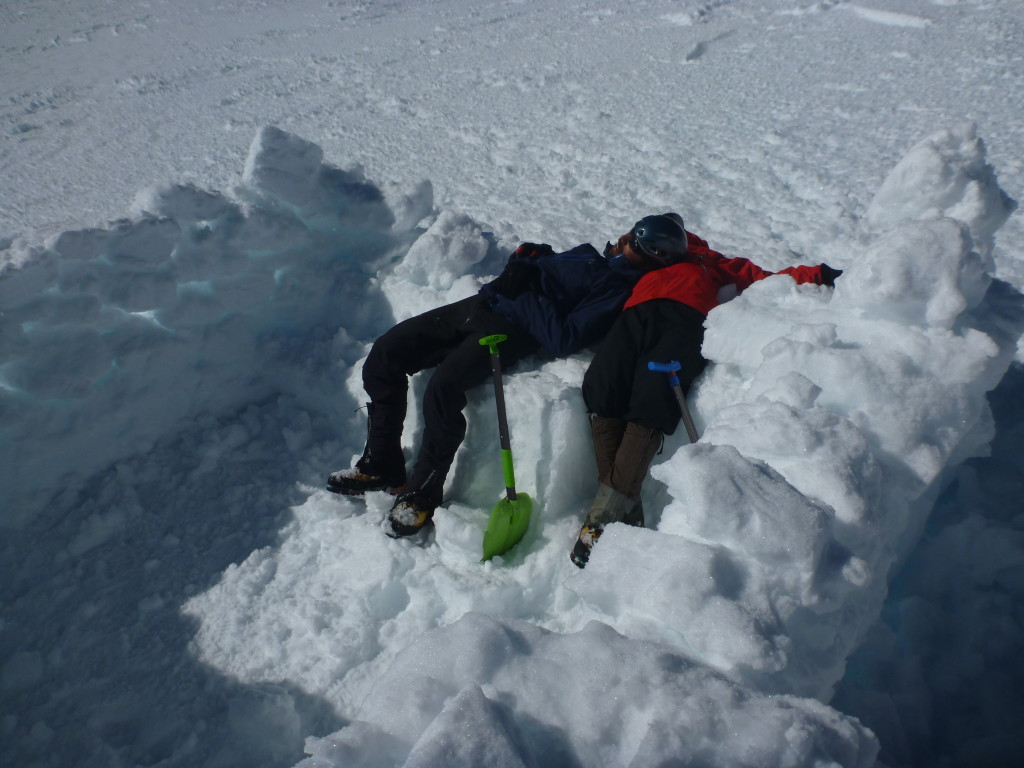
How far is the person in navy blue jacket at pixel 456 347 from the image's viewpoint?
110 inches

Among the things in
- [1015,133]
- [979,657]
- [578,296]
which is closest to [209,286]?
[578,296]

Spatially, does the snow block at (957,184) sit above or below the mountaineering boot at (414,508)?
above

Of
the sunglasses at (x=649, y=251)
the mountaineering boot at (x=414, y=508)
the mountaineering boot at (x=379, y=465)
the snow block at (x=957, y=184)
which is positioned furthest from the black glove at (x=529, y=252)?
the snow block at (x=957, y=184)

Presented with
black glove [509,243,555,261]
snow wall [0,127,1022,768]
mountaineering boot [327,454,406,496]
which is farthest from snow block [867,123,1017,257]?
mountaineering boot [327,454,406,496]

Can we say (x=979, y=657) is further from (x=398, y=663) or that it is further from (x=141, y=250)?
(x=141, y=250)

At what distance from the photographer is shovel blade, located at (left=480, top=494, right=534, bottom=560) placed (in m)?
2.57

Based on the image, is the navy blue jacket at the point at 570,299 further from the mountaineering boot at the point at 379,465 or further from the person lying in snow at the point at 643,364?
the mountaineering boot at the point at 379,465

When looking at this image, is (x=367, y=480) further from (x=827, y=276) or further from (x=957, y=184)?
(x=957, y=184)

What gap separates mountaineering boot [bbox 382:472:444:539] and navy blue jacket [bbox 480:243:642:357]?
2.46 feet

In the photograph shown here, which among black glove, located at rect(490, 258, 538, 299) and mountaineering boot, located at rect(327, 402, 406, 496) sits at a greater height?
black glove, located at rect(490, 258, 538, 299)

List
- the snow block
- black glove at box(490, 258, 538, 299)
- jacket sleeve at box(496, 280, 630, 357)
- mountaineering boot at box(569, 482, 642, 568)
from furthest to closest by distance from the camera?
black glove at box(490, 258, 538, 299) → jacket sleeve at box(496, 280, 630, 357) → the snow block → mountaineering boot at box(569, 482, 642, 568)

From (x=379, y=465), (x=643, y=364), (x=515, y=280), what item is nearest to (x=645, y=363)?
(x=643, y=364)

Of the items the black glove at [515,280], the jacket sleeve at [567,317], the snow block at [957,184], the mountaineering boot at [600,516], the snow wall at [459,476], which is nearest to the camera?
the snow wall at [459,476]

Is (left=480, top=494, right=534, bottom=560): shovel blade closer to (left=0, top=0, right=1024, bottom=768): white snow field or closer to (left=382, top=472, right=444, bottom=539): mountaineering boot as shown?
(left=0, top=0, right=1024, bottom=768): white snow field
